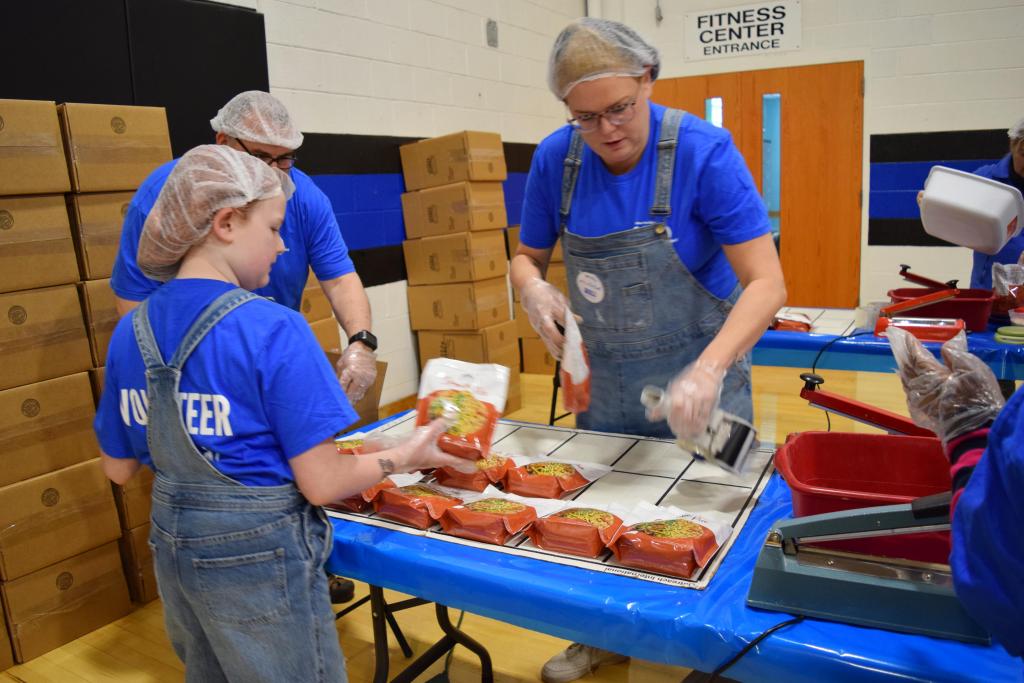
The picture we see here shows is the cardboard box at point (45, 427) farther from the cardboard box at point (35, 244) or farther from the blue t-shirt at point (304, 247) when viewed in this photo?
the blue t-shirt at point (304, 247)

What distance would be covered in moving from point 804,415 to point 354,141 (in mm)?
3111

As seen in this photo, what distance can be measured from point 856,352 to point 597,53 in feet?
5.48

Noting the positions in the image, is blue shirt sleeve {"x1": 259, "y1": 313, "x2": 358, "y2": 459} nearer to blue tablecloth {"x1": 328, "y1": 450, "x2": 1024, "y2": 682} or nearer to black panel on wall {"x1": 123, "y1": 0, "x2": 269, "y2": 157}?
blue tablecloth {"x1": 328, "y1": 450, "x2": 1024, "y2": 682}

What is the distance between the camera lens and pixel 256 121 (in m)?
2.09

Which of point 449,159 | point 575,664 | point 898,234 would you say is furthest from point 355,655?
point 898,234

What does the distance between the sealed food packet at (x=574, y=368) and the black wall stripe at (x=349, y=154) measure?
2.71 metres

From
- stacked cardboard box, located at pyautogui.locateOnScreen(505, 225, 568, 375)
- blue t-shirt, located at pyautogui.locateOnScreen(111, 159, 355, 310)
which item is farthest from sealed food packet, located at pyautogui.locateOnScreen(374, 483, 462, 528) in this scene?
stacked cardboard box, located at pyautogui.locateOnScreen(505, 225, 568, 375)


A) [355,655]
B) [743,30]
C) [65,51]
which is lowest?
[355,655]

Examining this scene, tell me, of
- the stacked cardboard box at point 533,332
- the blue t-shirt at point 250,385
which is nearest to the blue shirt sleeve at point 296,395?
the blue t-shirt at point 250,385

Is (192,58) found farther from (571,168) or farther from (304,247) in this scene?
(571,168)

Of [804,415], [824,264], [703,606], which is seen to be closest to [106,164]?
[703,606]

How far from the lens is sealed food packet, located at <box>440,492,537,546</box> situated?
54.4 inches

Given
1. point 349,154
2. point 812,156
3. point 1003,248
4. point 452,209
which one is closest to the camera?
point 1003,248

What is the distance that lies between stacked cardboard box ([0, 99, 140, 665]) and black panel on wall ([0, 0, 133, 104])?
1.01 ft
